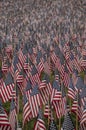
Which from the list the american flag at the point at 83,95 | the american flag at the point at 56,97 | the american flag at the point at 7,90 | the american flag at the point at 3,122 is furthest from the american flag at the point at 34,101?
the american flag at the point at 3,122

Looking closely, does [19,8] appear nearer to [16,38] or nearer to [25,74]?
[16,38]

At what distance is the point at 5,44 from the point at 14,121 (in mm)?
24637

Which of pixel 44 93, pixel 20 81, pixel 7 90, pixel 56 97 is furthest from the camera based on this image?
pixel 20 81

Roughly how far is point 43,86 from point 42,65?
212 inches

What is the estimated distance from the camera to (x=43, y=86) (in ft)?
89.8

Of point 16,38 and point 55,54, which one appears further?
point 16,38

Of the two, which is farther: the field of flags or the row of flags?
the field of flags

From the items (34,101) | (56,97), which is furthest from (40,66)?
(34,101)

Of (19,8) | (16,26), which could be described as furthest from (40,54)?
(19,8)

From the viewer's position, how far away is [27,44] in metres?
41.8

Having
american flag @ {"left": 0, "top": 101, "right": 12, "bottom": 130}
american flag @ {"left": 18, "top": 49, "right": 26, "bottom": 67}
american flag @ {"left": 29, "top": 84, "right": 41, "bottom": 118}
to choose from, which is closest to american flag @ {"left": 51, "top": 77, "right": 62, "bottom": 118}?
american flag @ {"left": 29, "top": 84, "right": 41, "bottom": 118}

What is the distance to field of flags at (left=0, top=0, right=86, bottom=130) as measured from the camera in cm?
2295

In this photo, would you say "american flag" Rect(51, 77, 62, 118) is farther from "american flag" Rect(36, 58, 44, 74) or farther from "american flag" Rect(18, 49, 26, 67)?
"american flag" Rect(18, 49, 26, 67)

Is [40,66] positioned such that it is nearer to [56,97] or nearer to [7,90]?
[7,90]
